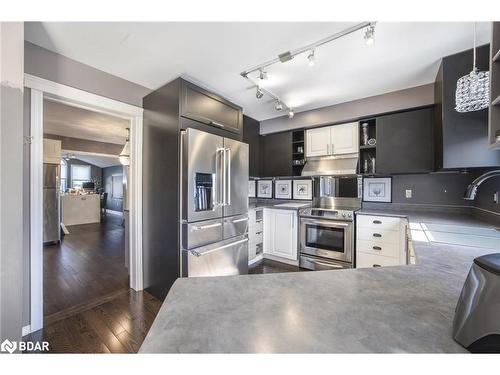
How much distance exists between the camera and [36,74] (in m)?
1.61

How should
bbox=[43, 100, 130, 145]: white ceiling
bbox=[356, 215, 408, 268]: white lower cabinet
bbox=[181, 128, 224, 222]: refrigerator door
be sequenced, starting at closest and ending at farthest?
bbox=[181, 128, 224, 222]: refrigerator door < bbox=[356, 215, 408, 268]: white lower cabinet < bbox=[43, 100, 130, 145]: white ceiling

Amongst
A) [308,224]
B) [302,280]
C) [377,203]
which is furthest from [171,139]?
[377,203]

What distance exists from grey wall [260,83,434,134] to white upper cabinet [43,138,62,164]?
4355 millimetres

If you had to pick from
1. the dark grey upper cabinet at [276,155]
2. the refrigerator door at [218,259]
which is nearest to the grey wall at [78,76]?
the refrigerator door at [218,259]

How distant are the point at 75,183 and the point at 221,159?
9501 millimetres

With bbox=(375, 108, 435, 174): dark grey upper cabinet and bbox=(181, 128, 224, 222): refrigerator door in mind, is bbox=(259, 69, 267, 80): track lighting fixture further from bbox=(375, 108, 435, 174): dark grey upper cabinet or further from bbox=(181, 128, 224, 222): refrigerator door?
bbox=(375, 108, 435, 174): dark grey upper cabinet

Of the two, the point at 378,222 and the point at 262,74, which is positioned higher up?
the point at 262,74

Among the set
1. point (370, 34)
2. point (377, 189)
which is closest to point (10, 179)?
point (370, 34)

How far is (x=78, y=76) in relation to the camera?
1.83 m

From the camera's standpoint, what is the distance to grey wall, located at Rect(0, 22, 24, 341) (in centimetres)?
95

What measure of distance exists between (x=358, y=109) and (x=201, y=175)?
7.20 feet

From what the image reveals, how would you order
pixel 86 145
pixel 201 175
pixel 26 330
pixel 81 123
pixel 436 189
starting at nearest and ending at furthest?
pixel 26 330, pixel 201 175, pixel 436 189, pixel 81 123, pixel 86 145

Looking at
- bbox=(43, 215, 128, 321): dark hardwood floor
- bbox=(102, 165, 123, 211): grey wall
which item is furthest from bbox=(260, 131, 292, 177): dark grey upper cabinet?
bbox=(102, 165, 123, 211): grey wall

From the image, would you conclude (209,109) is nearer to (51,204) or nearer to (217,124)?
(217,124)
